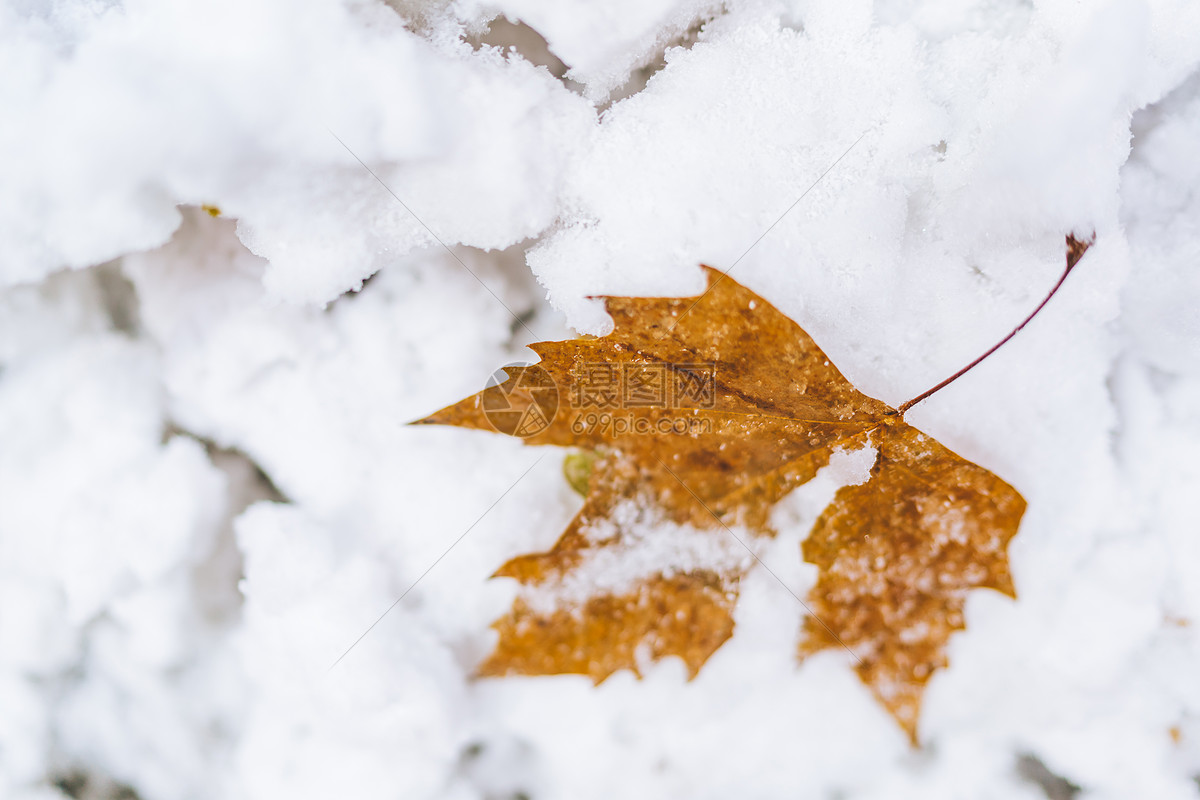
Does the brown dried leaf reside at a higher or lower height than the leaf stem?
lower

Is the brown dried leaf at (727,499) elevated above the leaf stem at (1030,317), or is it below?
A: below

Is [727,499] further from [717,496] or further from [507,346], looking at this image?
[507,346]

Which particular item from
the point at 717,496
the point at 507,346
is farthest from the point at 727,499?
the point at 507,346

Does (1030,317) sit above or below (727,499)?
above

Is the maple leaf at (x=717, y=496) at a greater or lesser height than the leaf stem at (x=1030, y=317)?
lesser
